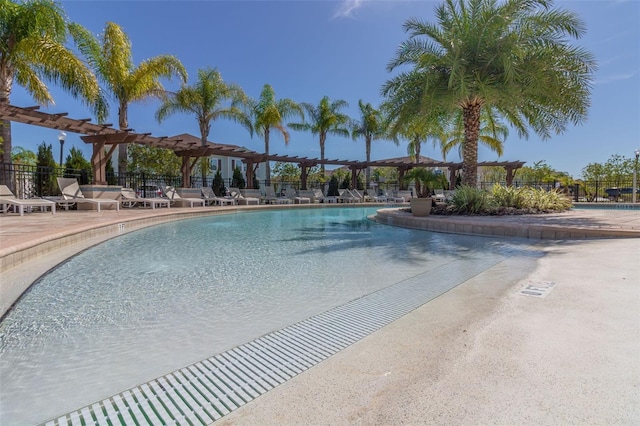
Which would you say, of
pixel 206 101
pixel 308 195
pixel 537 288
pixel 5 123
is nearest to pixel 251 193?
pixel 308 195

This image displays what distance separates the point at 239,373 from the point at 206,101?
70.0 ft

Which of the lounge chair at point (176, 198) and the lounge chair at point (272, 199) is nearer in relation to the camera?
the lounge chair at point (176, 198)

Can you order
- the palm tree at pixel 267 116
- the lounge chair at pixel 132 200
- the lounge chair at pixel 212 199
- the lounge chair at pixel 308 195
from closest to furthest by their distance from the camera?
the lounge chair at pixel 132 200 → the lounge chair at pixel 212 199 → the lounge chair at pixel 308 195 → the palm tree at pixel 267 116

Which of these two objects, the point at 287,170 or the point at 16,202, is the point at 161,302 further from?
the point at 287,170

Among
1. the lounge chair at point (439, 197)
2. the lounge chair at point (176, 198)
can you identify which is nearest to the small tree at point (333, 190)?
the lounge chair at point (439, 197)

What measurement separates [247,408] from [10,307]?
2.71m

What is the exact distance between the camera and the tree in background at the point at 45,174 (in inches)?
528

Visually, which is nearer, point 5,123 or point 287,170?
point 5,123

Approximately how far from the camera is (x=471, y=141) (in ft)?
37.3

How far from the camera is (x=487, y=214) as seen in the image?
10.1 metres

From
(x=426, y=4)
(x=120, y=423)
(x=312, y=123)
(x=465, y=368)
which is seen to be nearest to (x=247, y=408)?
(x=120, y=423)

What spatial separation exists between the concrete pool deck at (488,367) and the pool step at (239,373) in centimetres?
12

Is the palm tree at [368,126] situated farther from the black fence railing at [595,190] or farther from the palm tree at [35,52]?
the palm tree at [35,52]

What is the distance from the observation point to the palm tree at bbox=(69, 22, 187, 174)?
50.7 ft
